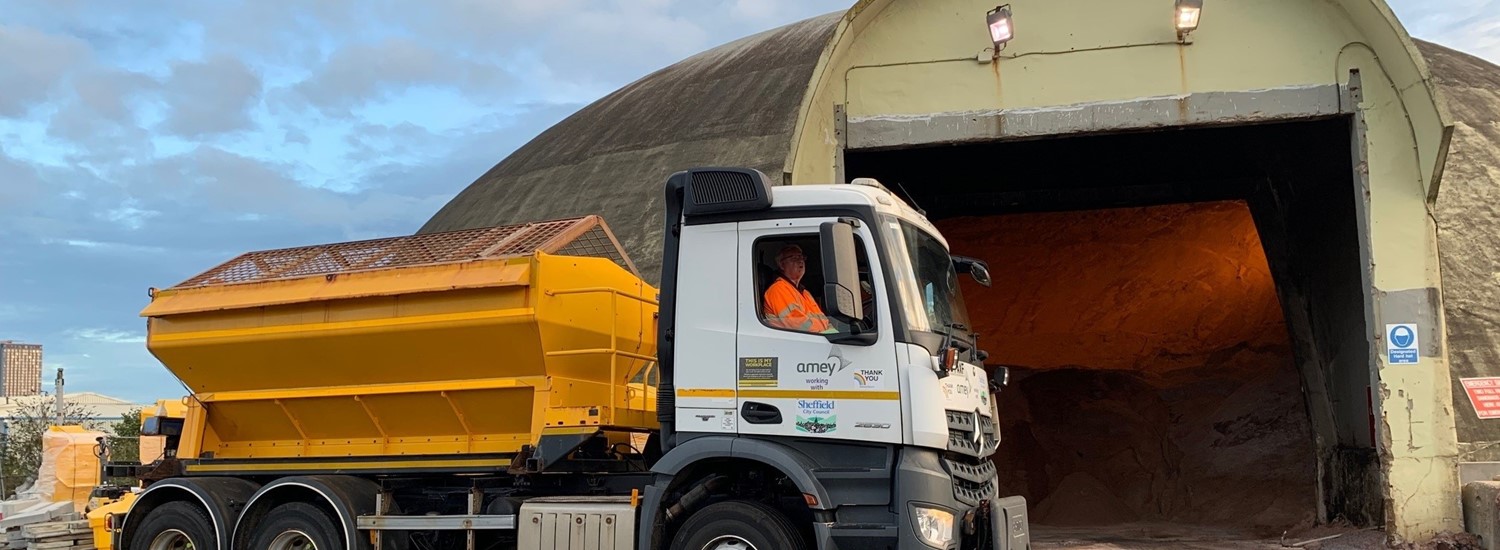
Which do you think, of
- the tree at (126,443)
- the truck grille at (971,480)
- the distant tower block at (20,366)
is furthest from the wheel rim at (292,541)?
the distant tower block at (20,366)

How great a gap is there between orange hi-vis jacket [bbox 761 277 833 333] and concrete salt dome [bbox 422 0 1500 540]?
169 inches

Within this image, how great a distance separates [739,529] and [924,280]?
7.28ft

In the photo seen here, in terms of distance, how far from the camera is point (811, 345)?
7656 millimetres

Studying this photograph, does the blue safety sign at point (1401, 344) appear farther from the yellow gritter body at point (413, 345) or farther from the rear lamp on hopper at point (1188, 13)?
the yellow gritter body at point (413, 345)

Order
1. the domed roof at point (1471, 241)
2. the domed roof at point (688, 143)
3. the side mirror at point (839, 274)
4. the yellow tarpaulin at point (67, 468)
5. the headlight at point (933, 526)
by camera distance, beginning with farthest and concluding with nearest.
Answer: the domed roof at point (688, 143) → the yellow tarpaulin at point (67, 468) → the domed roof at point (1471, 241) → the headlight at point (933, 526) → the side mirror at point (839, 274)

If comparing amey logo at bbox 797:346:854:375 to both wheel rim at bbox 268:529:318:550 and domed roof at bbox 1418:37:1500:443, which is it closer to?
wheel rim at bbox 268:529:318:550

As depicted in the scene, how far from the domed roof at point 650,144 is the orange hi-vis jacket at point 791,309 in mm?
14319

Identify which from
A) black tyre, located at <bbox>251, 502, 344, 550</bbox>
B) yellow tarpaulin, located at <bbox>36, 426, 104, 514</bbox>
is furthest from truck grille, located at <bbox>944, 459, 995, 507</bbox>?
yellow tarpaulin, located at <bbox>36, 426, 104, 514</bbox>

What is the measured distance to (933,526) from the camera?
23.9 ft

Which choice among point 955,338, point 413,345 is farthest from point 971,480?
point 413,345

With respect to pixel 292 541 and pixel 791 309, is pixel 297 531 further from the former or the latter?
pixel 791 309

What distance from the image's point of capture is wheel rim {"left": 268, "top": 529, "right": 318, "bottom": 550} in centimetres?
946

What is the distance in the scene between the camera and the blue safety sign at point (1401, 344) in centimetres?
1143

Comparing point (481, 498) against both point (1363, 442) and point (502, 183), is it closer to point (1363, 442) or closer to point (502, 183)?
point (1363, 442)
